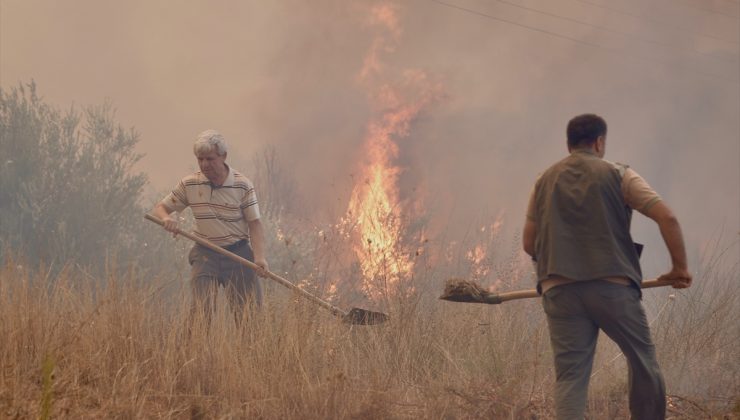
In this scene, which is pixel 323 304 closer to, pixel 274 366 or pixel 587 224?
pixel 274 366

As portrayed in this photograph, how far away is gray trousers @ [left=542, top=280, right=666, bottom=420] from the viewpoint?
4.47 metres

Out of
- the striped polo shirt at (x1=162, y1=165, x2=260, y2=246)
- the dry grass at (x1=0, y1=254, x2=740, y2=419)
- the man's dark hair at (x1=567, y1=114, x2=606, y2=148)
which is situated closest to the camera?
the man's dark hair at (x1=567, y1=114, x2=606, y2=148)

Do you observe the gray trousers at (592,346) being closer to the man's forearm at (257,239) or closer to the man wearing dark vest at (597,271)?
the man wearing dark vest at (597,271)

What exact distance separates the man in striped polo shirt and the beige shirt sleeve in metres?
3.32

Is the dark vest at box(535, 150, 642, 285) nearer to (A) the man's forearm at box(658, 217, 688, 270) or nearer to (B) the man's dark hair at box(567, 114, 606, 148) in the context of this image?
(B) the man's dark hair at box(567, 114, 606, 148)

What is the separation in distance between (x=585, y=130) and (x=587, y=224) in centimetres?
55

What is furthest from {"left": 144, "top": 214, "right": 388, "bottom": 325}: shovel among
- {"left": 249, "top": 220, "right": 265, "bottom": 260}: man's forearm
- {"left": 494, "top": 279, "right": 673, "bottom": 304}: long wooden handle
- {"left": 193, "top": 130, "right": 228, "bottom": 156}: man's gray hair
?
{"left": 494, "top": 279, "right": 673, "bottom": 304}: long wooden handle

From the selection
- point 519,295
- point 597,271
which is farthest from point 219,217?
point 597,271

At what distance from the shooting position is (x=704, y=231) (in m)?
25.5

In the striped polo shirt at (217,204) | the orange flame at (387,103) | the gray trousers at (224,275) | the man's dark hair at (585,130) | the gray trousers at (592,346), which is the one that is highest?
the orange flame at (387,103)

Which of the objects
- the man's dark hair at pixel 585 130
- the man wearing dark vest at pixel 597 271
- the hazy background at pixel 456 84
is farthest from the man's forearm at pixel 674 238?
the hazy background at pixel 456 84

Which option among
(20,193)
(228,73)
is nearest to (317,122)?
(228,73)

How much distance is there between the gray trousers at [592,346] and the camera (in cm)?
447

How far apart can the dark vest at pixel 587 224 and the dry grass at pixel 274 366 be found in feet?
3.62
